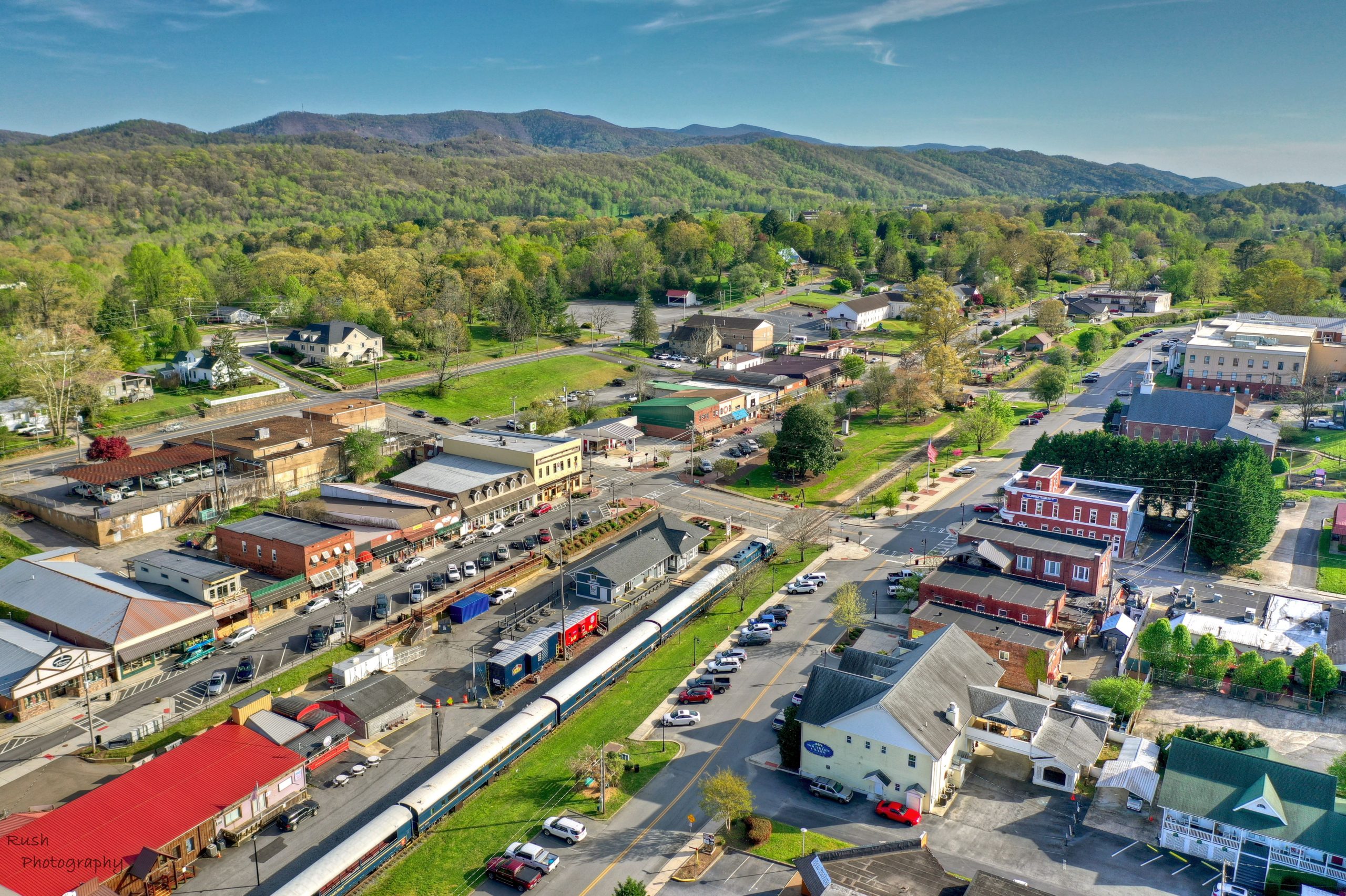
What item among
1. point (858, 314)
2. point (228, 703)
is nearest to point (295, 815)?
point (228, 703)

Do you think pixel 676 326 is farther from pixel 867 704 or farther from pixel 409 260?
pixel 867 704

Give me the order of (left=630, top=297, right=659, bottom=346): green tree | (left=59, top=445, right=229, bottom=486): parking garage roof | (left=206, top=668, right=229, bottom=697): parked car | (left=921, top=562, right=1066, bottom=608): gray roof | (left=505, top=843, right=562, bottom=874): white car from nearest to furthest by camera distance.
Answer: (left=505, top=843, right=562, bottom=874): white car < (left=206, top=668, right=229, bottom=697): parked car < (left=921, top=562, right=1066, bottom=608): gray roof < (left=59, top=445, right=229, bottom=486): parking garage roof < (left=630, top=297, right=659, bottom=346): green tree

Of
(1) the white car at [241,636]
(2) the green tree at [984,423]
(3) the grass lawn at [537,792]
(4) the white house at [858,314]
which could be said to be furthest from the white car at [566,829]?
(4) the white house at [858,314]

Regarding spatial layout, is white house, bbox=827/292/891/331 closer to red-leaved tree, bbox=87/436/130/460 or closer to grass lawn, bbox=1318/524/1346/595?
grass lawn, bbox=1318/524/1346/595

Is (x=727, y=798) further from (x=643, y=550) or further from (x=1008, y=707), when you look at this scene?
(x=643, y=550)

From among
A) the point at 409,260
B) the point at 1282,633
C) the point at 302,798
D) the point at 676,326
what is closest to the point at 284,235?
the point at 409,260

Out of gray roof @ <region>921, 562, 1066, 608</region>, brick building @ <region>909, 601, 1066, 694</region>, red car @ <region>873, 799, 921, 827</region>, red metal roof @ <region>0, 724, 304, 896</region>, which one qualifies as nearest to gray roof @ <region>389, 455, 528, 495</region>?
red metal roof @ <region>0, 724, 304, 896</region>

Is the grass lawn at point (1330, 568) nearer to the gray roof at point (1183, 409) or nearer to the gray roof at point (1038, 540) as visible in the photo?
the gray roof at point (1038, 540)
